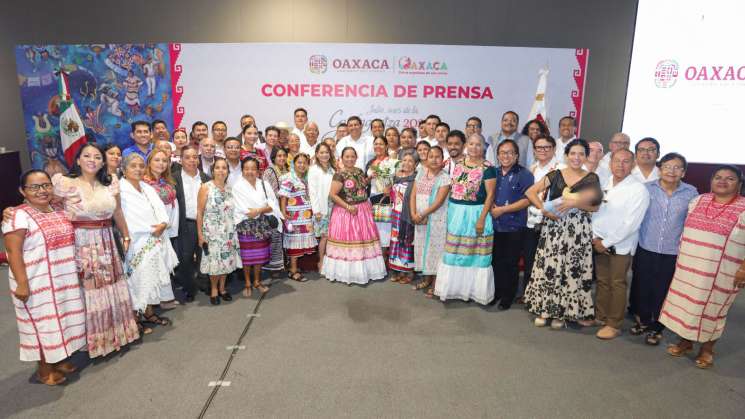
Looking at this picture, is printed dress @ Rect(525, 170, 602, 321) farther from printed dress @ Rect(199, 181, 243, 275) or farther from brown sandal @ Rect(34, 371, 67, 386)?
brown sandal @ Rect(34, 371, 67, 386)

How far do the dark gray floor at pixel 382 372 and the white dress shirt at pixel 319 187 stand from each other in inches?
48.9

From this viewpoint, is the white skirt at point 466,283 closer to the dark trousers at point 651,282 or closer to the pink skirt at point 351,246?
the pink skirt at point 351,246

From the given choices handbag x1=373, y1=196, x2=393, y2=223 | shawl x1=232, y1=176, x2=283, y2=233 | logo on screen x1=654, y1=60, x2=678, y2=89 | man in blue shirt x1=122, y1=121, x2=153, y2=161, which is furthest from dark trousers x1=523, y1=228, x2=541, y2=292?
logo on screen x1=654, y1=60, x2=678, y2=89

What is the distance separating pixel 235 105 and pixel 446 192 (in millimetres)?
3895

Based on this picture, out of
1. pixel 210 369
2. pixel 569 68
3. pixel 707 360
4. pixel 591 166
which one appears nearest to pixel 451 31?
pixel 569 68

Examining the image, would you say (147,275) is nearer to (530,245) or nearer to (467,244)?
(467,244)

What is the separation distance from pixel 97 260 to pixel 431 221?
9.04 ft

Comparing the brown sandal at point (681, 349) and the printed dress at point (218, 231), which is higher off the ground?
the printed dress at point (218, 231)

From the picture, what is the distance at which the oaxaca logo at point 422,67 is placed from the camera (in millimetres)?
6230

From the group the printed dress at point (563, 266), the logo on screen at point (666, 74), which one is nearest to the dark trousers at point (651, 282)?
the printed dress at point (563, 266)

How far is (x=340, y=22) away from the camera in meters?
6.36

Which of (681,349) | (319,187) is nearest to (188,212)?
(319,187)

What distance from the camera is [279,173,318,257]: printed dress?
14.2ft

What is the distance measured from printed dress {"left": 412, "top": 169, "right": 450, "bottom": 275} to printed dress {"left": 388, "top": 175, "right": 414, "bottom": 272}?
0.16 meters
